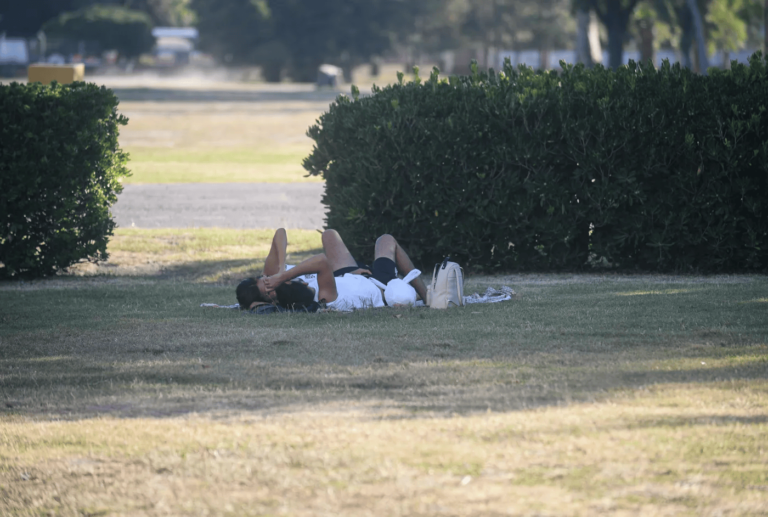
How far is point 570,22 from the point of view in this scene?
298 feet

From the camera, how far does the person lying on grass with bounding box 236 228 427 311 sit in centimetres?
819

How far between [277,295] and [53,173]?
377cm

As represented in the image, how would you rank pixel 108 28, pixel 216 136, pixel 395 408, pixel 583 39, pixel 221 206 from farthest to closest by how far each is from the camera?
pixel 108 28 → pixel 583 39 → pixel 216 136 → pixel 221 206 → pixel 395 408

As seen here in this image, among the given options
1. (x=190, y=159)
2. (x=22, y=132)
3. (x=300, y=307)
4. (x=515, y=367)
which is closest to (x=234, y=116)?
(x=190, y=159)

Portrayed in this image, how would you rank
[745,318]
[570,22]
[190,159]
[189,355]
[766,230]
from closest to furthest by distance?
[189,355], [745,318], [766,230], [190,159], [570,22]

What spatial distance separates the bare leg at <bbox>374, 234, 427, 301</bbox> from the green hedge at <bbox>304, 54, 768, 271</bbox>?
1563 millimetres

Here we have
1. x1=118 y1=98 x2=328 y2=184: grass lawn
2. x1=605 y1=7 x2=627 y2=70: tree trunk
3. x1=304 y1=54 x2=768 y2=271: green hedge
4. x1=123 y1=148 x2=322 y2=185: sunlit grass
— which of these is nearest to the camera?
x1=304 y1=54 x2=768 y2=271: green hedge

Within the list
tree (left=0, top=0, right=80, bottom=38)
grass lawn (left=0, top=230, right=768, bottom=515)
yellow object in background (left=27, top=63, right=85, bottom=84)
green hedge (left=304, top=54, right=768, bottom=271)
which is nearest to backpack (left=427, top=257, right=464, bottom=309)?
grass lawn (left=0, top=230, right=768, bottom=515)

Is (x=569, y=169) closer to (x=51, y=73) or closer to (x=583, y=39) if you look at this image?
(x=51, y=73)

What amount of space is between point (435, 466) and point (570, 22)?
299 feet

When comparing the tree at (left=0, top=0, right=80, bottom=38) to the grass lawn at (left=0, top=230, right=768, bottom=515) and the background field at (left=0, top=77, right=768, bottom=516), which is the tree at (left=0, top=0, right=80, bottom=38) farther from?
the grass lawn at (left=0, top=230, right=768, bottom=515)

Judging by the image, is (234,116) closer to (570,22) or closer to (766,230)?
(766,230)

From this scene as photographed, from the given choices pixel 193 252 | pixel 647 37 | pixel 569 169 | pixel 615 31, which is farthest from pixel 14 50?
pixel 569 169

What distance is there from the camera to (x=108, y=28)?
87438mm
